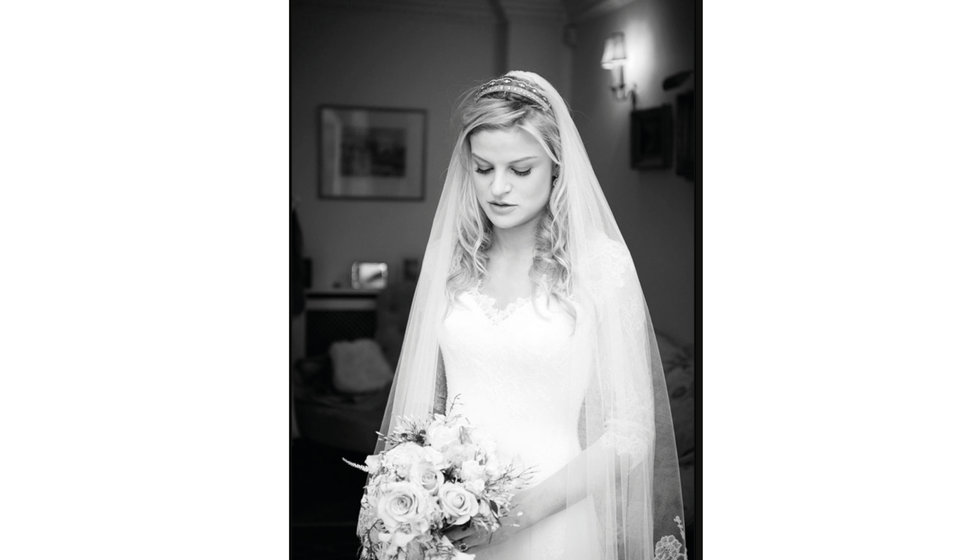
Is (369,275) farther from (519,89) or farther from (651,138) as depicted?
(651,138)

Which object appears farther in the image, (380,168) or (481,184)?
(380,168)

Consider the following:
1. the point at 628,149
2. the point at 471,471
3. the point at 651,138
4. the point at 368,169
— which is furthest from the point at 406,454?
the point at 651,138

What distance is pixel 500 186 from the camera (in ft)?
10.2

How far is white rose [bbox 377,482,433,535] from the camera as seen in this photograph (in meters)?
2.64

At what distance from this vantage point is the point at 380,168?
340 cm

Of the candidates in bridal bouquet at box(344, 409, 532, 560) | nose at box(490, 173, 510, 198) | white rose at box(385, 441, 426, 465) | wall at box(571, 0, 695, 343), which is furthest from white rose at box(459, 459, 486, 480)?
wall at box(571, 0, 695, 343)

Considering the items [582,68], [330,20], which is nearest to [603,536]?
[582,68]

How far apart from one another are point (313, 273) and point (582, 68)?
47.3 inches

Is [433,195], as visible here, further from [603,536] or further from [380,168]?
[603,536]

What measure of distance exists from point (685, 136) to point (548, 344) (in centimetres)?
106

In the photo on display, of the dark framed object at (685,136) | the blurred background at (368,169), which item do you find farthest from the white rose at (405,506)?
the dark framed object at (685,136)

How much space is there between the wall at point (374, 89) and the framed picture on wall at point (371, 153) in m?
0.03

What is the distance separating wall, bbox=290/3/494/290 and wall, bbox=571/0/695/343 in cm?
40

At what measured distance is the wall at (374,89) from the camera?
336 cm
